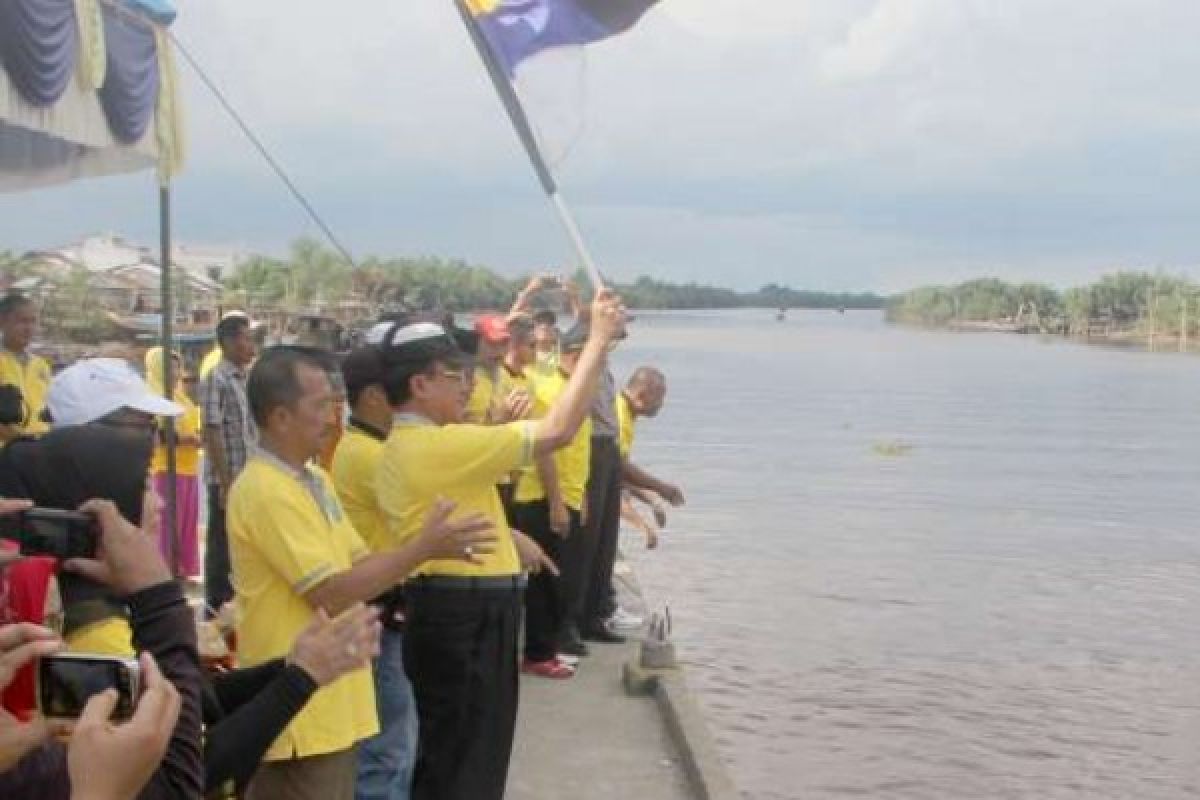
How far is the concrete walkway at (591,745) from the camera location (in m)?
5.81

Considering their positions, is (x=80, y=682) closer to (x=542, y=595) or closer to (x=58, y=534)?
(x=58, y=534)

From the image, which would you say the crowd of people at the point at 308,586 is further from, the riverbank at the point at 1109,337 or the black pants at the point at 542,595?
the riverbank at the point at 1109,337

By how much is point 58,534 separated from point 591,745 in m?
4.20

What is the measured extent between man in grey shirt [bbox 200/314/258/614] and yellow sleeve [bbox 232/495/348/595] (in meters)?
4.14

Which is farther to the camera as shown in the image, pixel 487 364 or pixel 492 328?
pixel 487 364

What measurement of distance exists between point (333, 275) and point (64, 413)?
79.6 m

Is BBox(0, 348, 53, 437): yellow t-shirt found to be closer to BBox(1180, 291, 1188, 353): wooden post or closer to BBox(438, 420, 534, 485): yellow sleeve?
BBox(438, 420, 534, 485): yellow sleeve

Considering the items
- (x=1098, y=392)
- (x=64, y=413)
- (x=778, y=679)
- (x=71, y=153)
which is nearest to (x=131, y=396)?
(x=64, y=413)

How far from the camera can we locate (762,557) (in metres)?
16.4

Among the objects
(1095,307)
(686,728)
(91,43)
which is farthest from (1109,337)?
(91,43)

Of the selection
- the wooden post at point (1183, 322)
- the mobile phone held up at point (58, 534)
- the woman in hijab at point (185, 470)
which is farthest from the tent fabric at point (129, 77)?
the wooden post at point (1183, 322)

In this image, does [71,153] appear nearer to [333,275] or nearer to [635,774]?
[635,774]

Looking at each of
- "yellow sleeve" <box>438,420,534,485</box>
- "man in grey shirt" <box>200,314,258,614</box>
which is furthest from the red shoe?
"yellow sleeve" <box>438,420,534,485</box>

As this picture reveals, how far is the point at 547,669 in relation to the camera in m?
7.42
